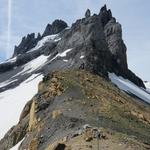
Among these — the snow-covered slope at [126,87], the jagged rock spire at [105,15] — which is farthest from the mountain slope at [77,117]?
the jagged rock spire at [105,15]

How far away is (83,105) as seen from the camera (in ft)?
153

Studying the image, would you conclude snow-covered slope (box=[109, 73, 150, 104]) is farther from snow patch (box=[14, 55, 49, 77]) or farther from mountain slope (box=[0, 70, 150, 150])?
mountain slope (box=[0, 70, 150, 150])

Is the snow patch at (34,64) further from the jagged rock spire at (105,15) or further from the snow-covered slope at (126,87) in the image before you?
the snow-covered slope at (126,87)

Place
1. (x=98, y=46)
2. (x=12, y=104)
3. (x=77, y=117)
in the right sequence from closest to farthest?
(x=77, y=117) → (x=12, y=104) → (x=98, y=46)

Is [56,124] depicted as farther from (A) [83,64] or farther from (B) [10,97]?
(B) [10,97]

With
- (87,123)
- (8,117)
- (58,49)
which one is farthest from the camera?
(58,49)

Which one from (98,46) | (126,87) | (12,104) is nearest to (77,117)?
(12,104)

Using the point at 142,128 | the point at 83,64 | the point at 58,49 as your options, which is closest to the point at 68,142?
the point at 142,128

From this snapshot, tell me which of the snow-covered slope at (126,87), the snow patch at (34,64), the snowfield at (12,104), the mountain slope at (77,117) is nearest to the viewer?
the mountain slope at (77,117)

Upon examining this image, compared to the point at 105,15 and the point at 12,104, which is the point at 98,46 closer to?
the point at 12,104

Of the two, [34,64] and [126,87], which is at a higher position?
[34,64]

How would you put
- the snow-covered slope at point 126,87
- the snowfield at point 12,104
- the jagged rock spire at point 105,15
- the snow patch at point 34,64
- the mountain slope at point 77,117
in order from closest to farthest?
the mountain slope at point 77,117
the snowfield at point 12,104
the snow-covered slope at point 126,87
the snow patch at point 34,64
the jagged rock spire at point 105,15

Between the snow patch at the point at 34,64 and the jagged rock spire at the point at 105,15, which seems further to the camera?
the jagged rock spire at the point at 105,15

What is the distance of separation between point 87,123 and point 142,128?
6.70 metres
